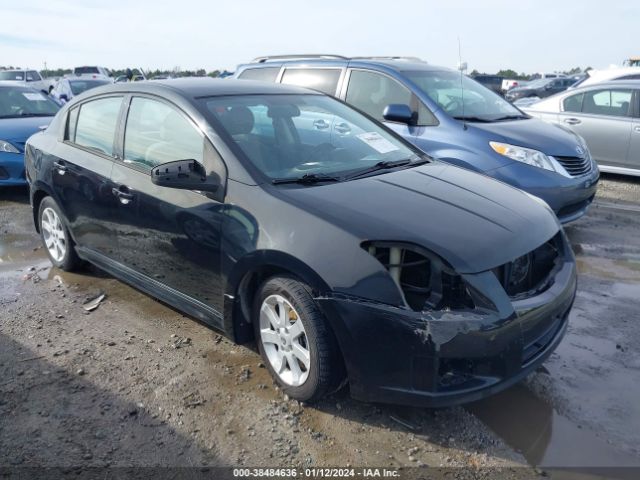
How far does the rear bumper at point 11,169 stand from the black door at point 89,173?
332 centimetres

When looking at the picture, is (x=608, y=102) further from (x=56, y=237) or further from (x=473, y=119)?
(x=56, y=237)

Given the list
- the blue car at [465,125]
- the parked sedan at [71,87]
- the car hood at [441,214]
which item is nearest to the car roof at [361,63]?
the blue car at [465,125]

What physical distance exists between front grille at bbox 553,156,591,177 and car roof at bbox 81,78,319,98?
110 inches

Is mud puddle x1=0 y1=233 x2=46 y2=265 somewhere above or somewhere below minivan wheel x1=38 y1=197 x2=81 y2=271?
below

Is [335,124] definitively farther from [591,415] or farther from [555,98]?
[555,98]

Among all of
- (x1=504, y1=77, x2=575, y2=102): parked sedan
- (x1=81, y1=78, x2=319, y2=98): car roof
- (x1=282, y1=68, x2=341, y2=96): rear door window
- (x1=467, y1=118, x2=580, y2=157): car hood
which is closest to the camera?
(x1=81, y1=78, x2=319, y2=98): car roof

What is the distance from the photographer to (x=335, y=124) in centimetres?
397

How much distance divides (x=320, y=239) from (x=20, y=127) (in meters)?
6.74

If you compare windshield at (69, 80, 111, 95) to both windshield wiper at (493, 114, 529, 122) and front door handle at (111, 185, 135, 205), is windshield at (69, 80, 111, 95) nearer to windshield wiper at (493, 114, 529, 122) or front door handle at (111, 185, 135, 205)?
windshield wiper at (493, 114, 529, 122)

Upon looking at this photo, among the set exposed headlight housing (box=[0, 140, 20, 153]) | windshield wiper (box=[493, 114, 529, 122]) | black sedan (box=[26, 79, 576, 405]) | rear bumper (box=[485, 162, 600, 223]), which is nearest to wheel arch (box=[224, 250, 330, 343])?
black sedan (box=[26, 79, 576, 405])

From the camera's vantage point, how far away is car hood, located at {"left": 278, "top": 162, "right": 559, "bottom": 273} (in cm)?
270

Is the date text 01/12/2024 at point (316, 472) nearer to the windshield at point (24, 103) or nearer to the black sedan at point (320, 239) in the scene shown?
the black sedan at point (320, 239)

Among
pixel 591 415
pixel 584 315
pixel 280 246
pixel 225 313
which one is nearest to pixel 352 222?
pixel 280 246

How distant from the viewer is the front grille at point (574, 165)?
18.5 ft
